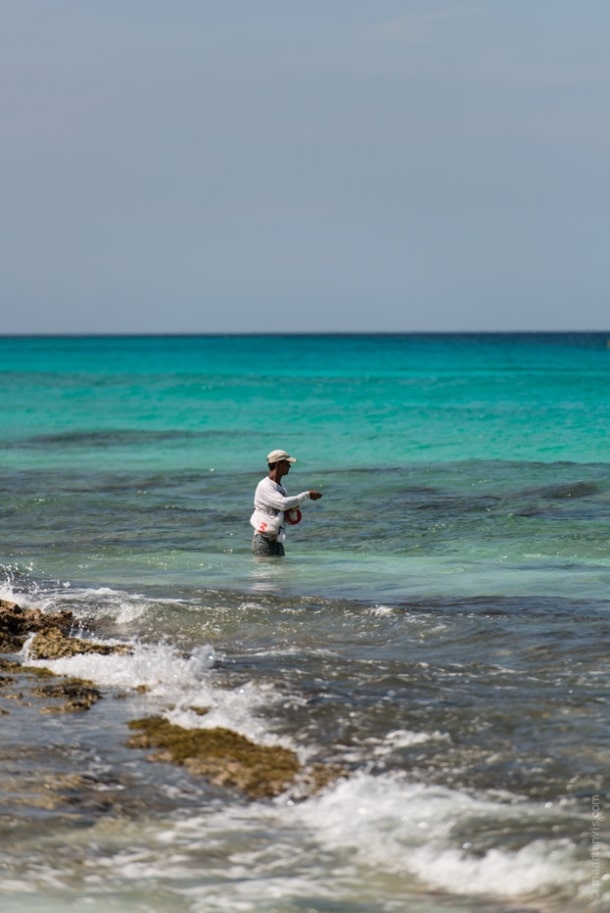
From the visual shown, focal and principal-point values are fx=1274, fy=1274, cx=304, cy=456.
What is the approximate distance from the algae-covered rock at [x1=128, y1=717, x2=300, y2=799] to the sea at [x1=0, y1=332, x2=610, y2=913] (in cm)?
12

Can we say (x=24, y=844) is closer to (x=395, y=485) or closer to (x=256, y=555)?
(x=256, y=555)

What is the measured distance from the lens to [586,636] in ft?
35.0

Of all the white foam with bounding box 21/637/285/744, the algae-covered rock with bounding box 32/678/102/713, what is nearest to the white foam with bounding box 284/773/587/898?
the white foam with bounding box 21/637/285/744

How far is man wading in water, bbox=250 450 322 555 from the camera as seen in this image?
13945 mm

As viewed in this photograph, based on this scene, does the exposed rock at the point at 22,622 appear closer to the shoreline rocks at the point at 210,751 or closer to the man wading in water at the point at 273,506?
the shoreline rocks at the point at 210,751

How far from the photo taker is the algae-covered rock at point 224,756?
7395 millimetres

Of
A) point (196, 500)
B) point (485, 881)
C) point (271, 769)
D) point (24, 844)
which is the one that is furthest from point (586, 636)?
point (196, 500)

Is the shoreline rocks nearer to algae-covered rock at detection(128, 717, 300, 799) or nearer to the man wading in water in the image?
algae-covered rock at detection(128, 717, 300, 799)

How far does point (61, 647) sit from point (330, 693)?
2.50m

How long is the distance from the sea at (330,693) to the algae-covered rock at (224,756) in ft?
0.39

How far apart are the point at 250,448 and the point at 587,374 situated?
46.0m

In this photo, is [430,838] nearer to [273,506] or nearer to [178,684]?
[178,684]

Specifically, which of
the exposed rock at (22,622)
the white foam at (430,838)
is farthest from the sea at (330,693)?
the exposed rock at (22,622)

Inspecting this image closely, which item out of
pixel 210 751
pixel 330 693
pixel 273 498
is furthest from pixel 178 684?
pixel 273 498
